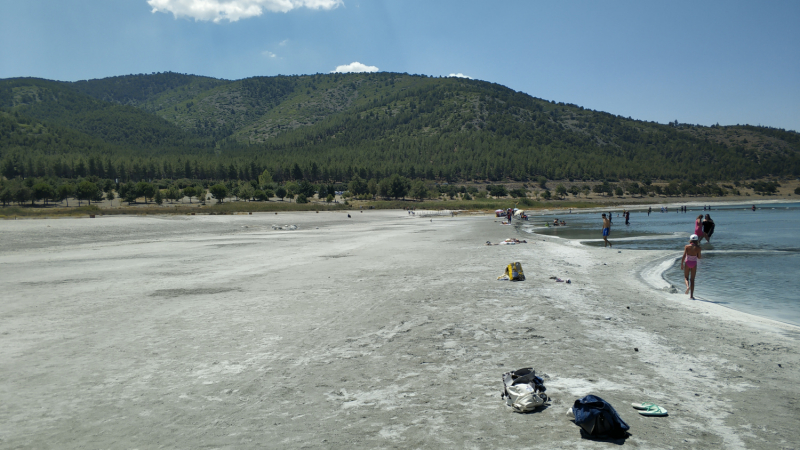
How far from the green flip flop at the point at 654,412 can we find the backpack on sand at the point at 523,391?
1.13 meters

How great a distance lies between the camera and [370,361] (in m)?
7.11

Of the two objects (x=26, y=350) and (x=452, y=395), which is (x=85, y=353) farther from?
(x=452, y=395)

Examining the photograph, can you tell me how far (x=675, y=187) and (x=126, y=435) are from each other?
182608 mm

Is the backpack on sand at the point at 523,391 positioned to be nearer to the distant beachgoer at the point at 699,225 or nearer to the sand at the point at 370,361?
the sand at the point at 370,361

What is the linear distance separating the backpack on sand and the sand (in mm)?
197

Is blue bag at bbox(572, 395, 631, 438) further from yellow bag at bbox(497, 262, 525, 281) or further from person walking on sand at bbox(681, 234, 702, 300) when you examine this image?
person walking on sand at bbox(681, 234, 702, 300)

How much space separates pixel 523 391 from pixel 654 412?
5.11 ft

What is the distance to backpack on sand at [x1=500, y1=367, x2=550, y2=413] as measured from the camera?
5156mm

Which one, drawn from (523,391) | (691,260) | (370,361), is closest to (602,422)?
(523,391)

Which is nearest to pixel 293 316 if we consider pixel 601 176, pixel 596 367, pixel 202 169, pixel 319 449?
pixel 319 449

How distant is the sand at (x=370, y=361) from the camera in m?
4.79

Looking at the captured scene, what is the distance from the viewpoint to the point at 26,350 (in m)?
7.57

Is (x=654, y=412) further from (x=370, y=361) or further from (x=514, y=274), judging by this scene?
(x=514, y=274)

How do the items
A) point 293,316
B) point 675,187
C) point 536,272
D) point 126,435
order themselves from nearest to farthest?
point 126,435 < point 293,316 < point 536,272 < point 675,187
